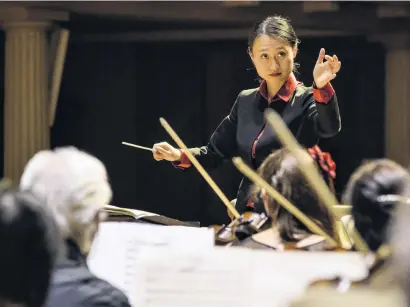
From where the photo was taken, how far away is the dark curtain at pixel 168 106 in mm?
4727

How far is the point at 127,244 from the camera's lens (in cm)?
173

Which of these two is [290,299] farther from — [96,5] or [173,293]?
[96,5]

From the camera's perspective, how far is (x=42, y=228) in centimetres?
116

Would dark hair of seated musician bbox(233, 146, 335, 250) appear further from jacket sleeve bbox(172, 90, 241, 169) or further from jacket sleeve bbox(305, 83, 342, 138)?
jacket sleeve bbox(172, 90, 241, 169)

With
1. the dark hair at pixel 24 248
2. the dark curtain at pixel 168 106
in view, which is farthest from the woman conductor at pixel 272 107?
the dark curtain at pixel 168 106

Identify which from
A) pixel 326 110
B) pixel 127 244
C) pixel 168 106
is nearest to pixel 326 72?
pixel 326 110

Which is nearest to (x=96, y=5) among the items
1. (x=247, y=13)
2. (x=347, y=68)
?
(x=247, y=13)

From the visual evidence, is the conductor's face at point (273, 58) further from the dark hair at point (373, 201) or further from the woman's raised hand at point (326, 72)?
the dark hair at point (373, 201)

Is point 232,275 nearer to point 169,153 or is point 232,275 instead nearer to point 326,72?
point 326,72

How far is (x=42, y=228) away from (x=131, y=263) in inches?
22.0

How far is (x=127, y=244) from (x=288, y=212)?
0.31 m

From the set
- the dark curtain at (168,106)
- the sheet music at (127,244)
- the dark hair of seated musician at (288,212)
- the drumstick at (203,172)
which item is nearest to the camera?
the sheet music at (127,244)

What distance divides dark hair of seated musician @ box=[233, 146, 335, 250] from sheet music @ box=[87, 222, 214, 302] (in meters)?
0.14

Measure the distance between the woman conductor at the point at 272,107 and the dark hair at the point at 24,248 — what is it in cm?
117
